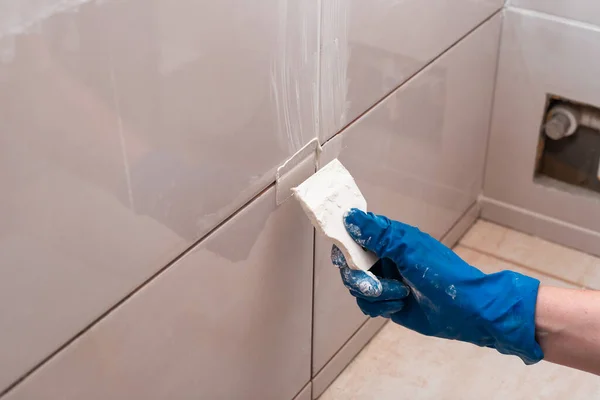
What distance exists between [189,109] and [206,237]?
16 centimetres

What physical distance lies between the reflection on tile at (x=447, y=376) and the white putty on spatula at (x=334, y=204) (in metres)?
0.38

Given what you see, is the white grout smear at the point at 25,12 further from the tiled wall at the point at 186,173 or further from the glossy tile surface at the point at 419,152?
the glossy tile surface at the point at 419,152

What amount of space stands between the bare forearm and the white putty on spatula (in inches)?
8.6

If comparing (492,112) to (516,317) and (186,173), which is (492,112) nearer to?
(516,317)

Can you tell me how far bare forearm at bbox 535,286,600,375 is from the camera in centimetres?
87

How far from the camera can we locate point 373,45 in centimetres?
96

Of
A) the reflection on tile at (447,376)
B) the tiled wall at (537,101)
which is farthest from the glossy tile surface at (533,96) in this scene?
the reflection on tile at (447,376)

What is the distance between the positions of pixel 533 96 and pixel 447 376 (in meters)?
0.55

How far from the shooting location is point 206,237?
791 mm

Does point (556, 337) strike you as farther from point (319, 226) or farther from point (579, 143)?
point (579, 143)

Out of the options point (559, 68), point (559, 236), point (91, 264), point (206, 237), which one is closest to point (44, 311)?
point (91, 264)

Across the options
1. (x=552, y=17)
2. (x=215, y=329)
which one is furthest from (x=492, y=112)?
(x=215, y=329)

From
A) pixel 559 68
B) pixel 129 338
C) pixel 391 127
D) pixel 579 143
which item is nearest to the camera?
pixel 129 338

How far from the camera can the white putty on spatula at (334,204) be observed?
865 millimetres
